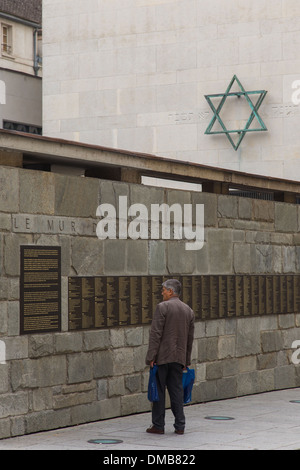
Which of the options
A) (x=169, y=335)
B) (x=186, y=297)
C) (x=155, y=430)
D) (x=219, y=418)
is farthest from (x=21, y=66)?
(x=155, y=430)

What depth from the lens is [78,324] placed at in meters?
12.5

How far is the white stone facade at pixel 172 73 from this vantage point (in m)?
27.8

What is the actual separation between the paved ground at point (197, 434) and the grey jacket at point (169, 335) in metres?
0.87

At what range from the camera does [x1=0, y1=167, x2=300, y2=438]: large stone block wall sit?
1155 cm

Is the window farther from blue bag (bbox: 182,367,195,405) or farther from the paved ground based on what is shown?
blue bag (bbox: 182,367,195,405)

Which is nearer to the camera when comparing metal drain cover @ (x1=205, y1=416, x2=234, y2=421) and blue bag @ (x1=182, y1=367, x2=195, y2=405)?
blue bag @ (x1=182, y1=367, x2=195, y2=405)

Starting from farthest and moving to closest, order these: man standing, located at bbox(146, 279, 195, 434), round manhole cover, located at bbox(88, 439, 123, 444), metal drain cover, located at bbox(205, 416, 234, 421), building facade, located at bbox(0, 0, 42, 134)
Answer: building facade, located at bbox(0, 0, 42, 134) < metal drain cover, located at bbox(205, 416, 234, 421) < man standing, located at bbox(146, 279, 195, 434) < round manhole cover, located at bbox(88, 439, 123, 444)

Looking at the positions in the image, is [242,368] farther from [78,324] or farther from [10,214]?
[10,214]

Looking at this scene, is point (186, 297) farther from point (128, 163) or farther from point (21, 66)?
point (21, 66)

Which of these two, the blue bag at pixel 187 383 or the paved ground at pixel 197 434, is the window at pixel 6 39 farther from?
the blue bag at pixel 187 383

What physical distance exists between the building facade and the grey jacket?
2249 centimetres

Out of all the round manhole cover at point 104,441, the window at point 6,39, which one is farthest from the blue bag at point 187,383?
the window at point 6,39

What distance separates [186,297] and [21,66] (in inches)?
993

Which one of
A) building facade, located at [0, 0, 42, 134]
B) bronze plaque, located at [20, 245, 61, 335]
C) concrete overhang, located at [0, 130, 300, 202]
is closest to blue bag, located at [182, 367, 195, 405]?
bronze plaque, located at [20, 245, 61, 335]
